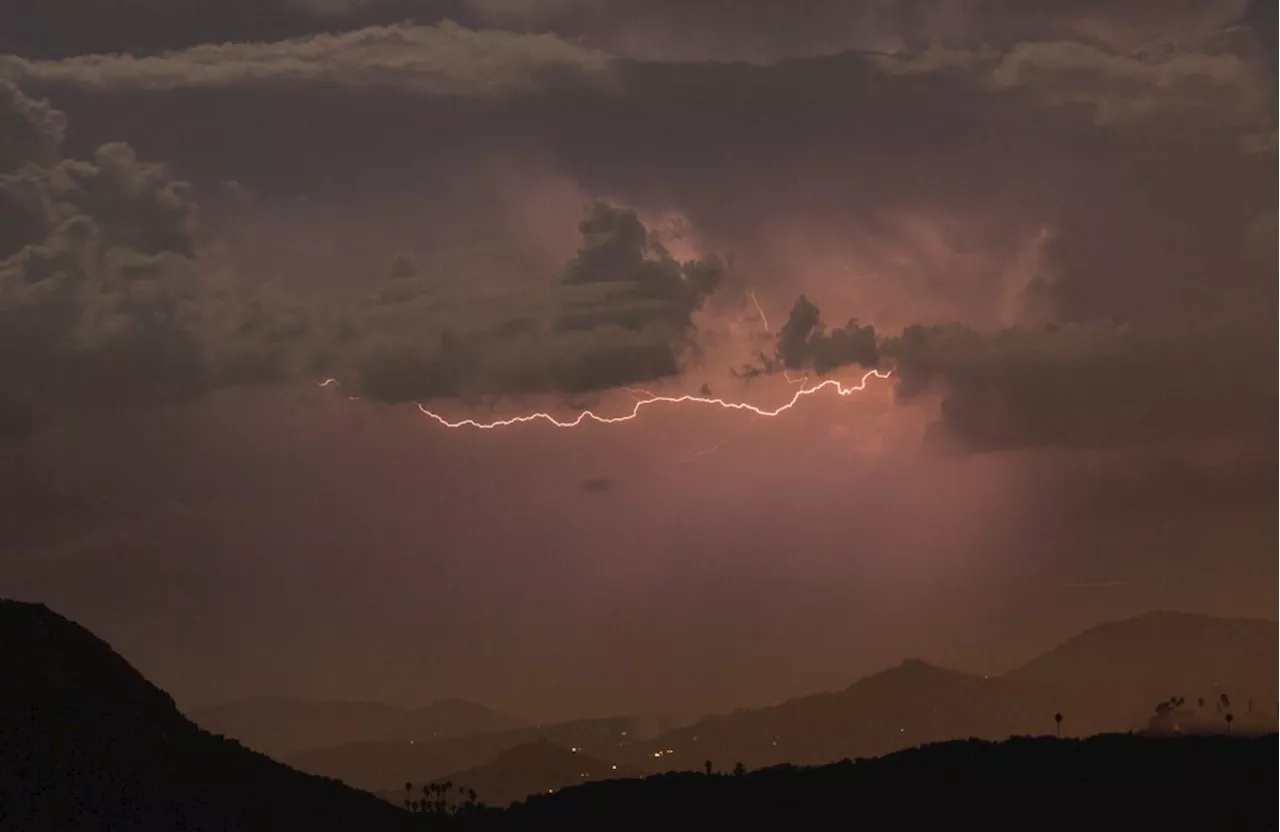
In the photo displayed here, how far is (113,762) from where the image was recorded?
502ft

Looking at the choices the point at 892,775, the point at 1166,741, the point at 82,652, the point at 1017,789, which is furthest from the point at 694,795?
the point at 82,652

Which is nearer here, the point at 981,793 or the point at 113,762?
the point at 113,762

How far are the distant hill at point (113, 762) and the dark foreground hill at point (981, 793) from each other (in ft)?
88.3

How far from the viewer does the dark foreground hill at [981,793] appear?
170 meters

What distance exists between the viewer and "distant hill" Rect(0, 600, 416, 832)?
468 feet

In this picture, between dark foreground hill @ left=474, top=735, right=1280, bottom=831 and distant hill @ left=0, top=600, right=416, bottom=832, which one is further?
dark foreground hill @ left=474, top=735, right=1280, bottom=831

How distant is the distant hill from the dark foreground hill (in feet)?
88.3

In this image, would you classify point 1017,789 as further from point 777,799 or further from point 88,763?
point 88,763

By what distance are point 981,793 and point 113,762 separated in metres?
91.7

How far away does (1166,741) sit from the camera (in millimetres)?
197000

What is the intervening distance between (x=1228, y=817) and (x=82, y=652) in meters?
121

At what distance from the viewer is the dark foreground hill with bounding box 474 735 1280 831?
170000 millimetres

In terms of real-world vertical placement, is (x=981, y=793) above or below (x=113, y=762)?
above

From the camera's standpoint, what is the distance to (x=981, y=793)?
178500 mm
